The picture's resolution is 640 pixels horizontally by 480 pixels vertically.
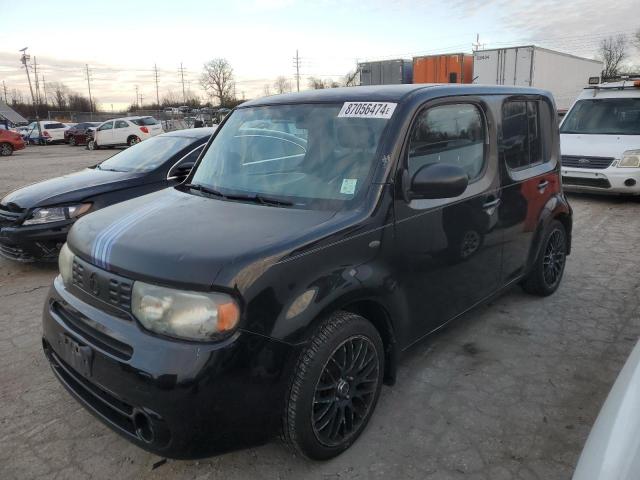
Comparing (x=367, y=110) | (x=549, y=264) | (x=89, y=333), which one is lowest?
(x=549, y=264)

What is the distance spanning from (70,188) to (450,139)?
14.0ft

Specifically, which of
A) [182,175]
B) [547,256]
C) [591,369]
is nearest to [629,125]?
[547,256]

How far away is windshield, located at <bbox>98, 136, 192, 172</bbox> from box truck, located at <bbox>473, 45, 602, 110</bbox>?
14506mm

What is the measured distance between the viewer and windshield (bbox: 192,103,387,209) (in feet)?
9.00

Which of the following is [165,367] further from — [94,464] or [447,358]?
[447,358]

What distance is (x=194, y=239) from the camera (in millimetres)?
2309

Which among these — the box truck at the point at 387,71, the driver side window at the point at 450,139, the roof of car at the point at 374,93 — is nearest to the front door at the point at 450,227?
the driver side window at the point at 450,139

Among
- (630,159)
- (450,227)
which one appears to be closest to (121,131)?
(630,159)

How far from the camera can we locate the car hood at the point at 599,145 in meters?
8.60

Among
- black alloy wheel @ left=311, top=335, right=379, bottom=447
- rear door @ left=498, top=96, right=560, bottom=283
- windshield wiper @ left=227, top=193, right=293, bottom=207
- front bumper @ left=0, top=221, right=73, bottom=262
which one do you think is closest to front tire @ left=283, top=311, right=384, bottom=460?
black alloy wheel @ left=311, top=335, right=379, bottom=447

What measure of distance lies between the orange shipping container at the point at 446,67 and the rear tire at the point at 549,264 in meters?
16.9

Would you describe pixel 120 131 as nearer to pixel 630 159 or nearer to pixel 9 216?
pixel 9 216

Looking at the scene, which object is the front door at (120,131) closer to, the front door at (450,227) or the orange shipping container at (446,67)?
the orange shipping container at (446,67)

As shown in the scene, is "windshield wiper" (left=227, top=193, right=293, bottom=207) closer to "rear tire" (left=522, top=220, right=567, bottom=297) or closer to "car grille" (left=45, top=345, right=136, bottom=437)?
"car grille" (left=45, top=345, right=136, bottom=437)
